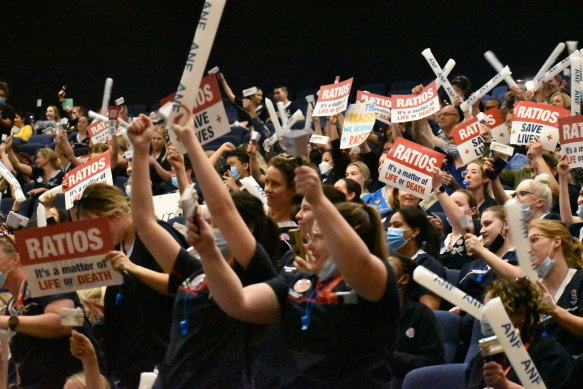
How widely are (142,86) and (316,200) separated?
489 inches

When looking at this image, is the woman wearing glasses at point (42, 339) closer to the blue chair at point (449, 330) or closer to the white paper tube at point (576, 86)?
the blue chair at point (449, 330)

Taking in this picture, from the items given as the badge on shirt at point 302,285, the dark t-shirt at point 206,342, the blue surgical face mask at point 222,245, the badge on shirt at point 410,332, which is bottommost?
the badge on shirt at point 410,332

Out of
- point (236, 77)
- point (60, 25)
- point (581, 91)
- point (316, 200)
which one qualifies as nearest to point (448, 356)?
point (316, 200)

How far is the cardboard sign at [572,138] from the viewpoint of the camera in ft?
18.4

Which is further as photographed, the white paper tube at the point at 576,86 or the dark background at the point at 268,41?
the dark background at the point at 268,41

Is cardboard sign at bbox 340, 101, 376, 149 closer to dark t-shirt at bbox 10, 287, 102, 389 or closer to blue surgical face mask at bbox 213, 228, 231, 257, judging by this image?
dark t-shirt at bbox 10, 287, 102, 389

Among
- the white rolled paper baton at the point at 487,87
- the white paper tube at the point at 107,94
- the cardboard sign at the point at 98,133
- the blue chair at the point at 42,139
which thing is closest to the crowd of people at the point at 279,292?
the white rolled paper baton at the point at 487,87

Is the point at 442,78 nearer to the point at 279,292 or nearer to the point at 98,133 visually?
the point at 98,133

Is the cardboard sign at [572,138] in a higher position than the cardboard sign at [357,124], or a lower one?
higher

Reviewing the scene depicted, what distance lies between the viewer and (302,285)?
274 cm

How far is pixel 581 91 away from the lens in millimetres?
→ 6809

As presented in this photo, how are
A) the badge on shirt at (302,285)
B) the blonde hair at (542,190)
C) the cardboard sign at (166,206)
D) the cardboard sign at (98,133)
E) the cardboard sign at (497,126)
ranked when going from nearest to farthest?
1. the badge on shirt at (302,285)
2. the blonde hair at (542,190)
3. the cardboard sign at (166,206)
4. the cardboard sign at (497,126)
5. the cardboard sign at (98,133)

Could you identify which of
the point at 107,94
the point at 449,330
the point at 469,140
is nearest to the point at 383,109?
the point at 469,140

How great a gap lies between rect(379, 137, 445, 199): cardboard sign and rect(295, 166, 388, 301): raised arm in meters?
3.49
